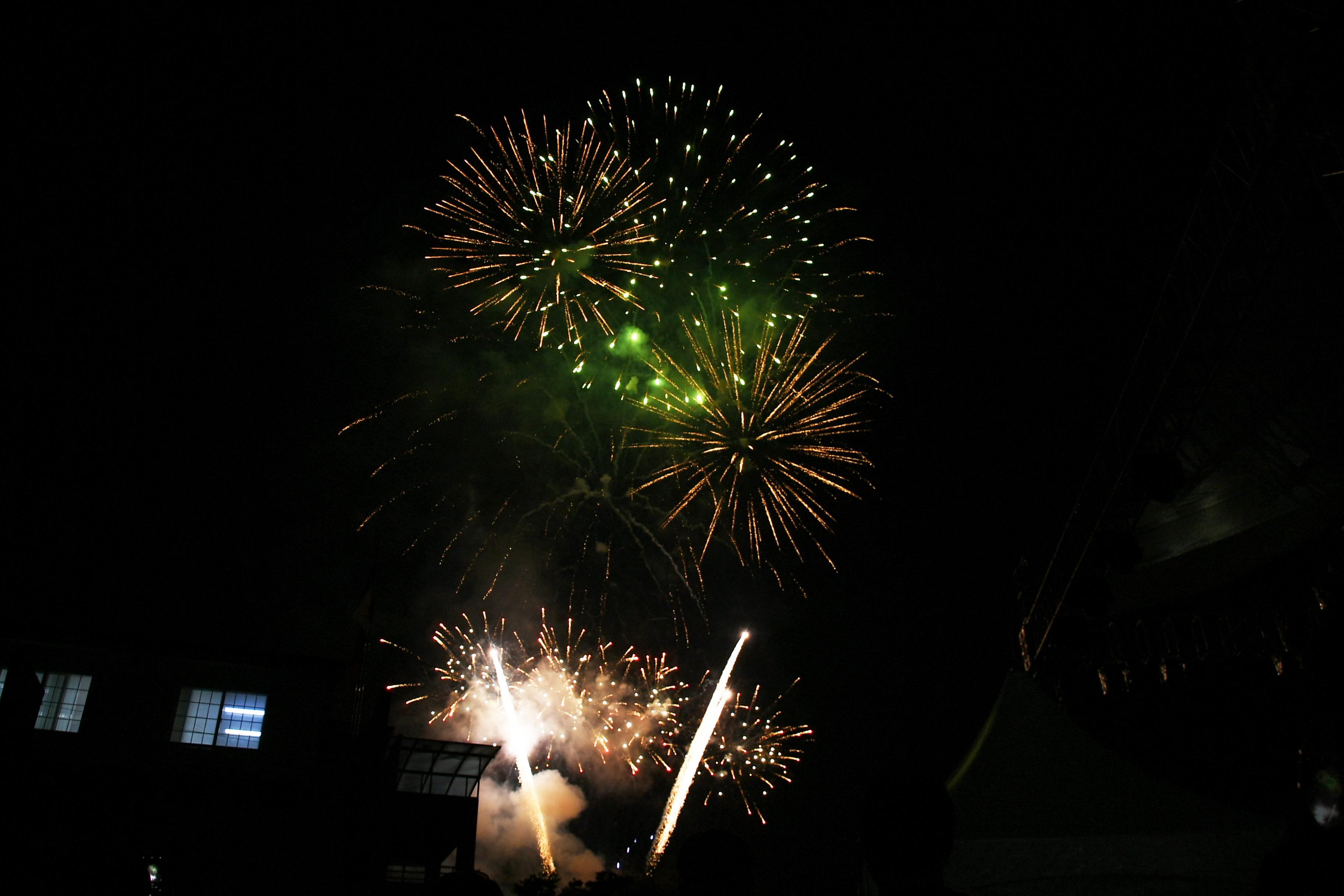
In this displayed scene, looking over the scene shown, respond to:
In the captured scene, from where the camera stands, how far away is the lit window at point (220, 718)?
637 inches

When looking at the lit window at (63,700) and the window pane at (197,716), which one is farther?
the window pane at (197,716)

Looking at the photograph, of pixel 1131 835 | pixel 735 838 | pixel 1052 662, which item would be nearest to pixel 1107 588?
pixel 1052 662

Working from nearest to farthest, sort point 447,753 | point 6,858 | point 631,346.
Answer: point 6,858
point 631,346
point 447,753

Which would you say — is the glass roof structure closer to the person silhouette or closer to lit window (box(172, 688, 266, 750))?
lit window (box(172, 688, 266, 750))

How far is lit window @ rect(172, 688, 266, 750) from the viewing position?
16.2m

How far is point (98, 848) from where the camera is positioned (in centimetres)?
1266

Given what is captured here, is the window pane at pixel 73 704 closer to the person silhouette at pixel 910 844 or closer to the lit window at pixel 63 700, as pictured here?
the lit window at pixel 63 700

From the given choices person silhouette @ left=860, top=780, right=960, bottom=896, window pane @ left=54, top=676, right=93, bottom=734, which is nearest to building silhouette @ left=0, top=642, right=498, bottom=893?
window pane @ left=54, top=676, right=93, bottom=734

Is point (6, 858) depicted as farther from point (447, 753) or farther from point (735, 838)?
point (735, 838)

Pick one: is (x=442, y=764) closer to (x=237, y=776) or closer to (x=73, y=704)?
(x=237, y=776)

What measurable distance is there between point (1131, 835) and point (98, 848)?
1426 cm

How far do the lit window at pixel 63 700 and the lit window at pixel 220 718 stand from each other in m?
1.65

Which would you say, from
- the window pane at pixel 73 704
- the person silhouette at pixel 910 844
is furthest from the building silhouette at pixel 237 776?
the person silhouette at pixel 910 844

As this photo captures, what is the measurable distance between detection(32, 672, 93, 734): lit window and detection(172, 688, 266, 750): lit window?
165 centimetres
